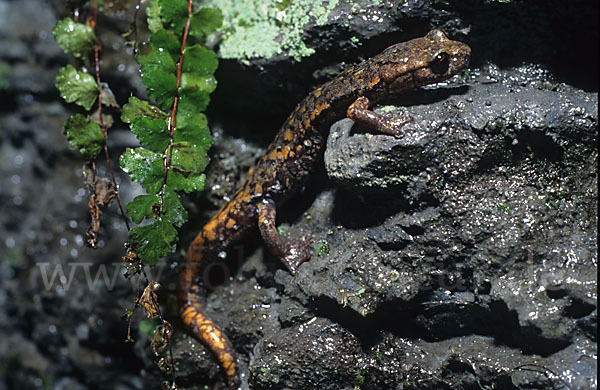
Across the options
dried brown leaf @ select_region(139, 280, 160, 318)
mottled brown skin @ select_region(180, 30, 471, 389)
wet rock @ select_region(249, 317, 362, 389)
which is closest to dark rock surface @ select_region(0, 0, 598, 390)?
wet rock @ select_region(249, 317, 362, 389)

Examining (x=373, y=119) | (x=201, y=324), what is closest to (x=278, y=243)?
(x=201, y=324)

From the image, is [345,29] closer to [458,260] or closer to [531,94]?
[531,94]

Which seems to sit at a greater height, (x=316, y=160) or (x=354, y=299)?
(x=316, y=160)

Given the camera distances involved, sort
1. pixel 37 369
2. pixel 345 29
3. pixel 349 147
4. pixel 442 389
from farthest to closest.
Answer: pixel 37 369, pixel 345 29, pixel 349 147, pixel 442 389

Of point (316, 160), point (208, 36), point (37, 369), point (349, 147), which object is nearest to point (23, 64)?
point (208, 36)

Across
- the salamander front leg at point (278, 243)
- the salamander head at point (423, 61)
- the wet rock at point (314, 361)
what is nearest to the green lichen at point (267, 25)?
the salamander head at point (423, 61)

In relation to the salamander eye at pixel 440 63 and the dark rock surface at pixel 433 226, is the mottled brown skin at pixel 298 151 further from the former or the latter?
the dark rock surface at pixel 433 226
